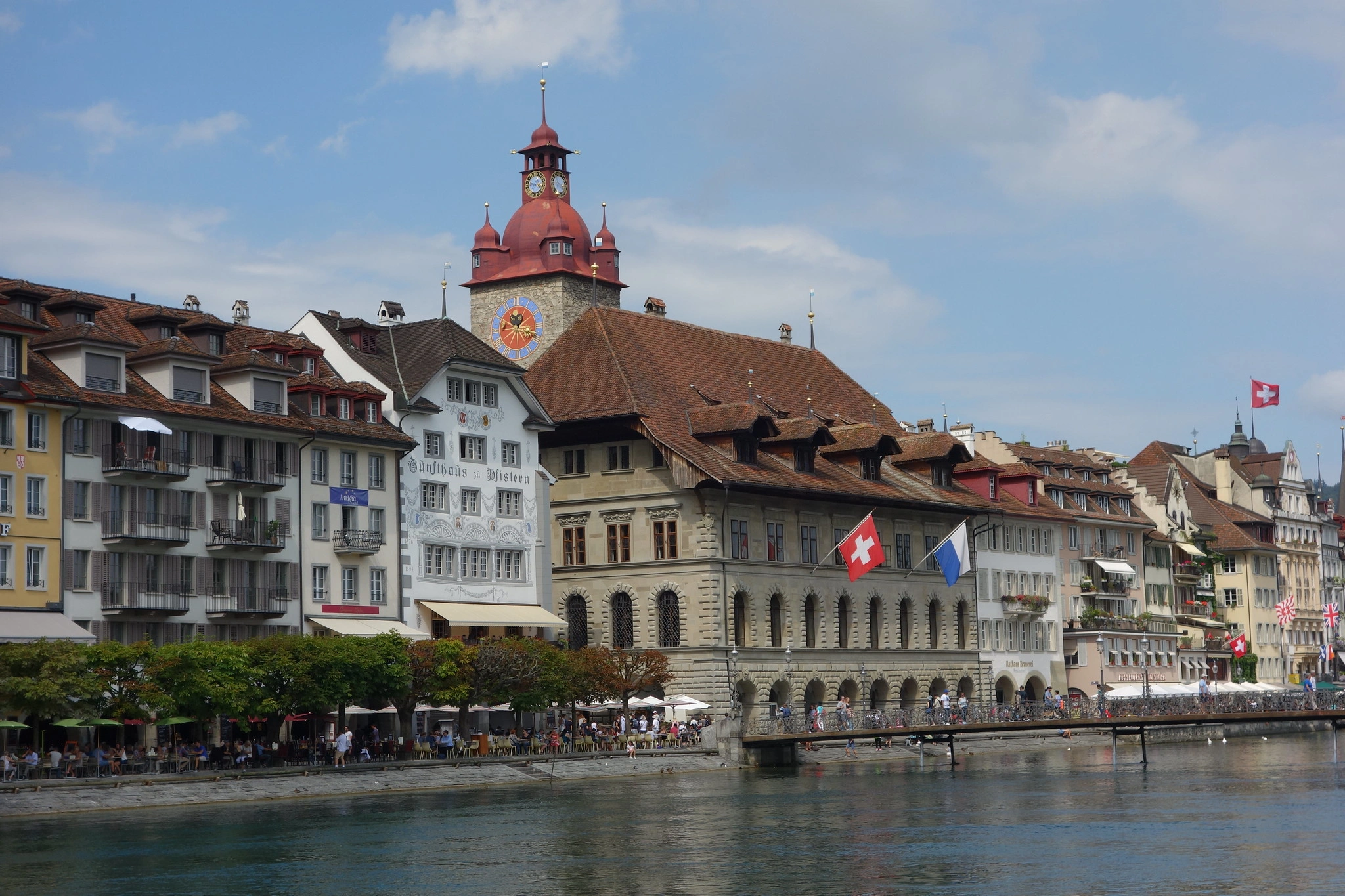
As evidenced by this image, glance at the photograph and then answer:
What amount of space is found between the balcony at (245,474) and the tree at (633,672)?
15846 millimetres

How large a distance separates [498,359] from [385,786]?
2319 centimetres

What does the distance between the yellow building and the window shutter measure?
18.5 ft

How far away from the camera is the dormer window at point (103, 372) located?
70.4 meters

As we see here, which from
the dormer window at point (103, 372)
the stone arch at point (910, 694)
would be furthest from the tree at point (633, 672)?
the dormer window at point (103, 372)

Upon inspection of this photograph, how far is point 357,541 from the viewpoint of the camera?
79.3 m

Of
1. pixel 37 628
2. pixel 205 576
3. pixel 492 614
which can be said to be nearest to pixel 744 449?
pixel 492 614

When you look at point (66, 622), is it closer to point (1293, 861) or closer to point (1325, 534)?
point (1293, 861)

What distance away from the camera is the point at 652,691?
306 ft

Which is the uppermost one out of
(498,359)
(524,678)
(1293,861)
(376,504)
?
(498,359)

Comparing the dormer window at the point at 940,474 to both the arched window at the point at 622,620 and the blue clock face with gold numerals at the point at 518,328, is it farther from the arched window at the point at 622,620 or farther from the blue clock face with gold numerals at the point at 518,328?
the blue clock face with gold numerals at the point at 518,328

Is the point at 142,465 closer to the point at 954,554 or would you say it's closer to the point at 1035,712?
the point at 1035,712

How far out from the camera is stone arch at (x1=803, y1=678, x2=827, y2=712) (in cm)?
9888

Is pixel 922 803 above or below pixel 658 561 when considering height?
below

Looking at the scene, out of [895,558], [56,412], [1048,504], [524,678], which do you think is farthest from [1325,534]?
[56,412]
